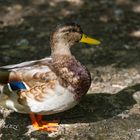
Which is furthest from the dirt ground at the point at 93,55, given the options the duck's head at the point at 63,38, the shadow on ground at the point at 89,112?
the duck's head at the point at 63,38

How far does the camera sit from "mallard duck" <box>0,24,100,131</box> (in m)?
5.19

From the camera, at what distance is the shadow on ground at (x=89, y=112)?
5512 mm

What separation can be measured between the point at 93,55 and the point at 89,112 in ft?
5.25

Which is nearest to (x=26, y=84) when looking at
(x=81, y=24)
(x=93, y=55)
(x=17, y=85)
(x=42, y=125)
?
(x=17, y=85)

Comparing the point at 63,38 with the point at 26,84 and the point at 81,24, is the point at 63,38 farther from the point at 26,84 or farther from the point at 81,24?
the point at 81,24

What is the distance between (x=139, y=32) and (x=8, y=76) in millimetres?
3357

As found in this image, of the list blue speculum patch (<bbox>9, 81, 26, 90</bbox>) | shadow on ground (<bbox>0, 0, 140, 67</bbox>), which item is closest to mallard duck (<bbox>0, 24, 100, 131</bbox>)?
blue speculum patch (<bbox>9, 81, 26, 90</bbox>)

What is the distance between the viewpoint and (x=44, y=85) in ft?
17.1

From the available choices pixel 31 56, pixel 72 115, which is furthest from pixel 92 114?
pixel 31 56

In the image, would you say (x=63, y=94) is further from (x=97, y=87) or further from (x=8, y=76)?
(x=97, y=87)

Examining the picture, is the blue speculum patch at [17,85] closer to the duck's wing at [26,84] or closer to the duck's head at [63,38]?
the duck's wing at [26,84]

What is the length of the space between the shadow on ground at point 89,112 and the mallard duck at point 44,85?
277 mm

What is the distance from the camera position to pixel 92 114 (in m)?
5.82

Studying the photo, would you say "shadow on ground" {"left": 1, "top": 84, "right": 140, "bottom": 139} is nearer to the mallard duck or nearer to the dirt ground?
the dirt ground
